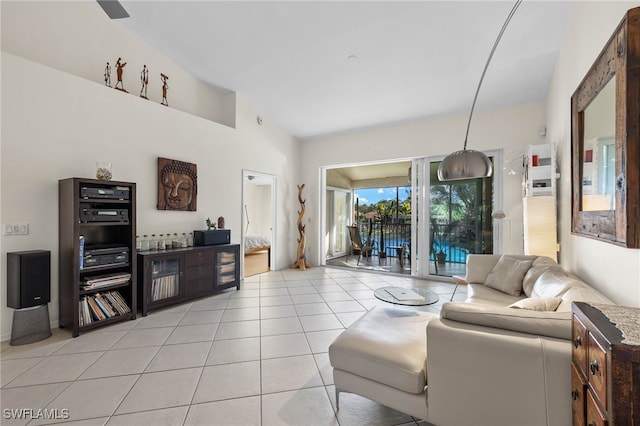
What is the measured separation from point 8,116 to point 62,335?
221 cm

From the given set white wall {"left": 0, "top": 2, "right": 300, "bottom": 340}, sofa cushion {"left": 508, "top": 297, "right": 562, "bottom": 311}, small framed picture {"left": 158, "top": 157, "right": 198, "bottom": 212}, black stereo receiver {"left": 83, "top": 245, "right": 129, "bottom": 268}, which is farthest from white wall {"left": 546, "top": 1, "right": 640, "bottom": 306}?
small framed picture {"left": 158, "top": 157, "right": 198, "bottom": 212}

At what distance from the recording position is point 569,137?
2.74m

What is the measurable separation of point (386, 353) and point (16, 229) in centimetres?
359

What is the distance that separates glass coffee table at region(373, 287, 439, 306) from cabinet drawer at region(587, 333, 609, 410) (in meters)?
1.57

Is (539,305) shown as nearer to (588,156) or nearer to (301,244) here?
(588,156)

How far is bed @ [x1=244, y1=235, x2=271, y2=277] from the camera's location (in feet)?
17.6

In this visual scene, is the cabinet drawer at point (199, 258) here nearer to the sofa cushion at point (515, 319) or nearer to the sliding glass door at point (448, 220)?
the sofa cushion at point (515, 319)

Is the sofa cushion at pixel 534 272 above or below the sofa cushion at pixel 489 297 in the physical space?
above

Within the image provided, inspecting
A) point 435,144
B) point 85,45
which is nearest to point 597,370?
point 435,144

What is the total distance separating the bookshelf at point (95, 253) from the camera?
271 cm

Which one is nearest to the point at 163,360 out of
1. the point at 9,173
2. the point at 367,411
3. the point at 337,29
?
the point at 367,411

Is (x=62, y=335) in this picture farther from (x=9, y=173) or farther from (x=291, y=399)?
(x=291, y=399)

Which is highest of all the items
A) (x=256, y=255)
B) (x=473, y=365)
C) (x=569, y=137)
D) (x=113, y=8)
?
(x=113, y=8)

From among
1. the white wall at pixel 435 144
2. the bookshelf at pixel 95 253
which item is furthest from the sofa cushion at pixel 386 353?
the white wall at pixel 435 144
